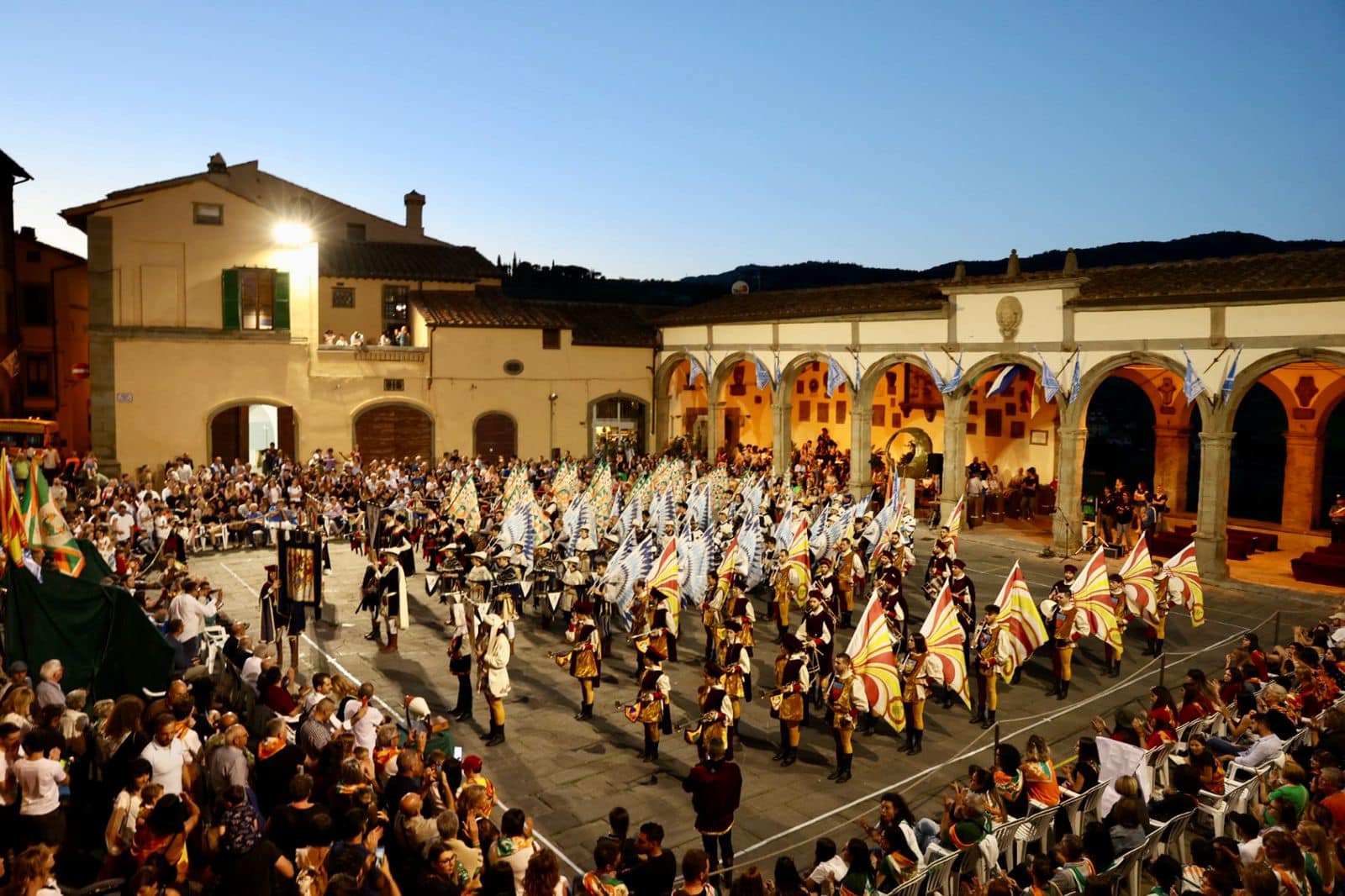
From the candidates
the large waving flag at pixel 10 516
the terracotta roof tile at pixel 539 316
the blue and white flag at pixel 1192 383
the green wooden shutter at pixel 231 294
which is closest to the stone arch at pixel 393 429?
the terracotta roof tile at pixel 539 316

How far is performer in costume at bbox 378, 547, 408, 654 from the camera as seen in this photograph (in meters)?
14.6

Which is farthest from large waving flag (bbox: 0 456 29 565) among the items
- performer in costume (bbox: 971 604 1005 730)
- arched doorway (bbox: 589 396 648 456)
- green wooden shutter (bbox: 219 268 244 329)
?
arched doorway (bbox: 589 396 648 456)

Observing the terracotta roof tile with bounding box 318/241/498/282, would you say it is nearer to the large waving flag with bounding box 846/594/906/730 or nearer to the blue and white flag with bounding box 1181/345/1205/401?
the blue and white flag with bounding box 1181/345/1205/401

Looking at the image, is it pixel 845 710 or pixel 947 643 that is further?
pixel 947 643

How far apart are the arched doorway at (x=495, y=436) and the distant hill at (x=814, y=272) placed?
27.7 meters

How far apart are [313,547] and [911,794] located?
28.3 feet

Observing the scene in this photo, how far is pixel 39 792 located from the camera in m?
6.81

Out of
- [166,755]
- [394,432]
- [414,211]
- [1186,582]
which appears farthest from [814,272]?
[166,755]

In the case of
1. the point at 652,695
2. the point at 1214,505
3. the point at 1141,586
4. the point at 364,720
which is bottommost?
the point at 652,695

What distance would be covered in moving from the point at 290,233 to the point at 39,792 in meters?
26.5

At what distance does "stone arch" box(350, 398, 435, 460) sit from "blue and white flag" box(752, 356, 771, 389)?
11.7m

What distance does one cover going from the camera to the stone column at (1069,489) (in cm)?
2281

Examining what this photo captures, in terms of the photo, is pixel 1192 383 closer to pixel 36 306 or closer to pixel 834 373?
pixel 834 373

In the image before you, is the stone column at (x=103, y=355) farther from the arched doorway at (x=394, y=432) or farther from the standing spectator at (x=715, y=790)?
the standing spectator at (x=715, y=790)
